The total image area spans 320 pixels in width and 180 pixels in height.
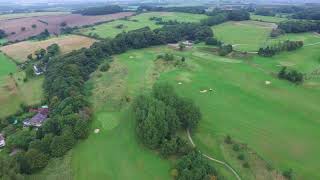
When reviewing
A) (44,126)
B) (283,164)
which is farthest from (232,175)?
(44,126)

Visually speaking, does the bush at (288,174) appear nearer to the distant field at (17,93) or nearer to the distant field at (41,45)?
the distant field at (17,93)

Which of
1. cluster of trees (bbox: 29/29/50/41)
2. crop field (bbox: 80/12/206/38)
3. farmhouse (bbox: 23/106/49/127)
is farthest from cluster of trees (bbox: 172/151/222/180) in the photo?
cluster of trees (bbox: 29/29/50/41)

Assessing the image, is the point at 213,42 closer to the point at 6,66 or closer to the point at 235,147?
the point at 235,147

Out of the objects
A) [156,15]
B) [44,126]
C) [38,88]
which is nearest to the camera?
[44,126]

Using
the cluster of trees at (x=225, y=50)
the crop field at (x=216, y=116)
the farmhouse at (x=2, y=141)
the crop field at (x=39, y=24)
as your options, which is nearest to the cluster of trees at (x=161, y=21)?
the crop field at (x=39, y=24)

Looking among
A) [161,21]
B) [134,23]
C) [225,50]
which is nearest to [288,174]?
[225,50]

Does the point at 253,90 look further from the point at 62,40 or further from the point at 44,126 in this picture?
the point at 62,40
